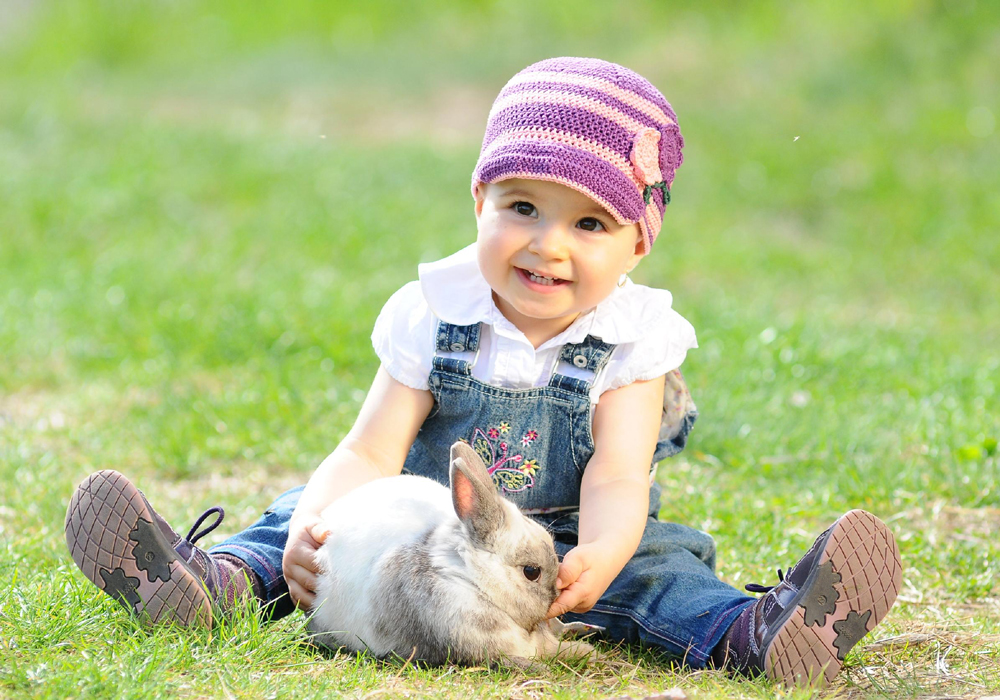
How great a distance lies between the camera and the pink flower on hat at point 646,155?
255 centimetres

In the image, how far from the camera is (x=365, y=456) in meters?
2.69

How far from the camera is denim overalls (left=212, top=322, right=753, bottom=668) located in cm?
265

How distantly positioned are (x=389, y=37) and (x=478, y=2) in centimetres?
116

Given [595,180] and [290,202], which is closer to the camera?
[595,180]

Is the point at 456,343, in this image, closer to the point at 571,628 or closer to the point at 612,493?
the point at 612,493

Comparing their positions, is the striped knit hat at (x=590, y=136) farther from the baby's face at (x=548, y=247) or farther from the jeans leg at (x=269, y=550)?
the jeans leg at (x=269, y=550)

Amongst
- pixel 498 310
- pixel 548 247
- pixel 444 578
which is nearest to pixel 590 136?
pixel 548 247

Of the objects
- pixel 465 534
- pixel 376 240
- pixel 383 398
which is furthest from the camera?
pixel 376 240

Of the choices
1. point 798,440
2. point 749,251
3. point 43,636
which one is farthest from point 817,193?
point 43,636

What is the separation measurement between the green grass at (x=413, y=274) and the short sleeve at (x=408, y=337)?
687mm

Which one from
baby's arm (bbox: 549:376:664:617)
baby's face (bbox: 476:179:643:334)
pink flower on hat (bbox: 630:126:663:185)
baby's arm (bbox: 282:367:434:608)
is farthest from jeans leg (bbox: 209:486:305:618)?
pink flower on hat (bbox: 630:126:663:185)

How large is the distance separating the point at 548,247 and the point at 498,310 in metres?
0.32

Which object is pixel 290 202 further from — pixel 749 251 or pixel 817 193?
pixel 817 193

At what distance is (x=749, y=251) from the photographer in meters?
7.09
